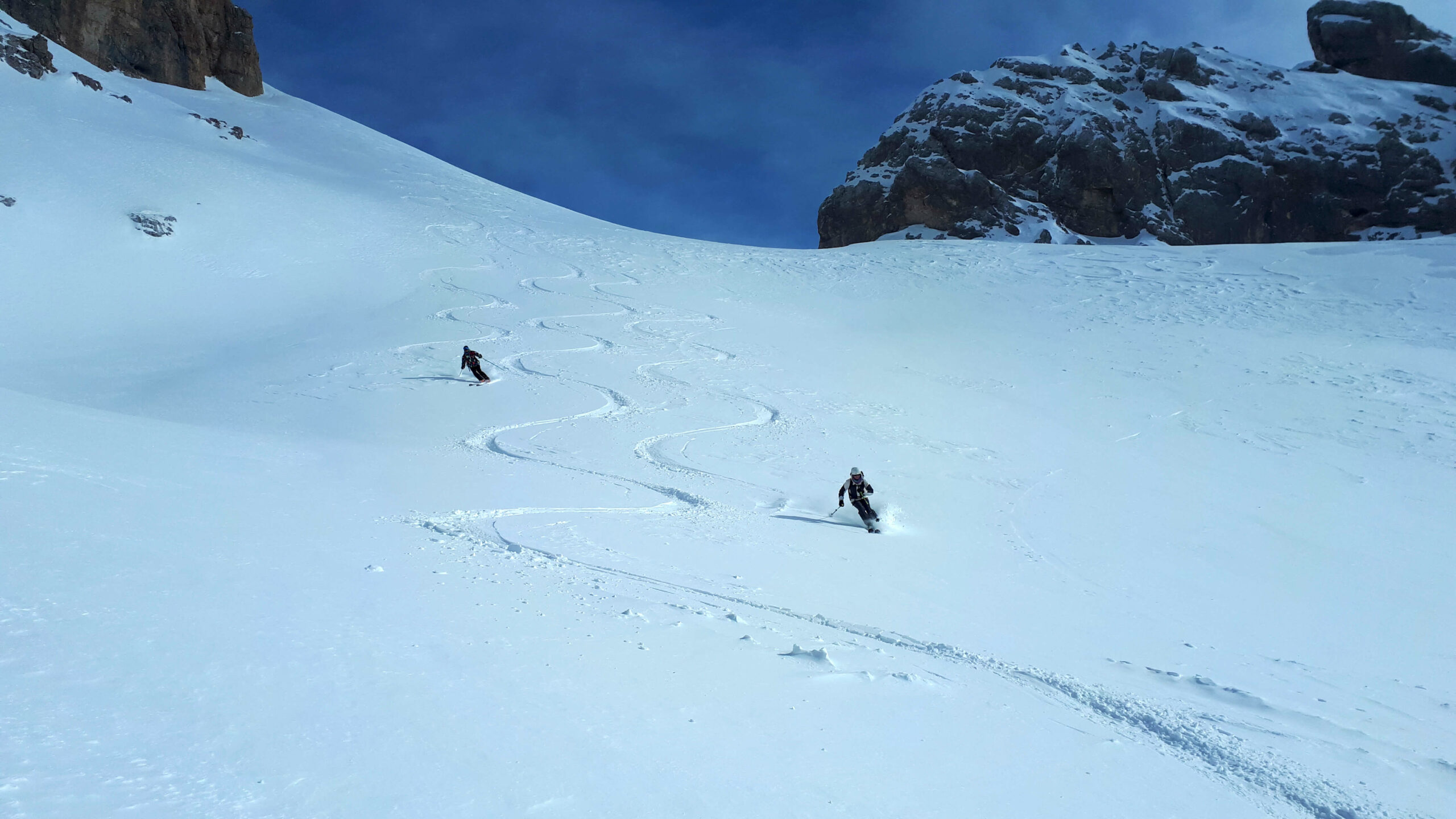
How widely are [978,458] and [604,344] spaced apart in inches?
368

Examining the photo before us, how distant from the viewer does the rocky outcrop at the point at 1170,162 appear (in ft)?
217

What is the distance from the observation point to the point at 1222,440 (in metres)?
12.8

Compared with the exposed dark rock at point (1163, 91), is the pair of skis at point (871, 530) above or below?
below

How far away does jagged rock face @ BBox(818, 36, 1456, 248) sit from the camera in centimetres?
6606

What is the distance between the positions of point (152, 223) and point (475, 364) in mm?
15836

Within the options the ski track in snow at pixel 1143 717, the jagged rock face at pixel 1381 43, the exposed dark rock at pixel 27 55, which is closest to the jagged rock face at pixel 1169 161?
the jagged rock face at pixel 1381 43

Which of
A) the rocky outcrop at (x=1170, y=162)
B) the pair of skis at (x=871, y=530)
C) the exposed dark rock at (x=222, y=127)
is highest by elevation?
the rocky outcrop at (x=1170, y=162)

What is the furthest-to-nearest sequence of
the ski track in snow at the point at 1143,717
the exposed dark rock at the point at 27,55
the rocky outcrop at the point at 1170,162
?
the rocky outcrop at the point at 1170,162 → the exposed dark rock at the point at 27,55 → the ski track in snow at the point at 1143,717

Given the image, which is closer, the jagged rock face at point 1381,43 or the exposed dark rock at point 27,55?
the exposed dark rock at point 27,55

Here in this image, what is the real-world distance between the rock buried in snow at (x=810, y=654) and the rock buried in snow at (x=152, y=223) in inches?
1014

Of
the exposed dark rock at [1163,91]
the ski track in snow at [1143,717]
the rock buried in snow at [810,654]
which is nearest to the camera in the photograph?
the ski track in snow at [1143,717]

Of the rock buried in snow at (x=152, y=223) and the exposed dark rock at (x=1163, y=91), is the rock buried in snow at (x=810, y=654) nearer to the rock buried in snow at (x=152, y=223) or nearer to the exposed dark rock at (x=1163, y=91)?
the rock buried in snow at (x=152, y=223)

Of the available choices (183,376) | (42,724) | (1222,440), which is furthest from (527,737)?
(183,376)

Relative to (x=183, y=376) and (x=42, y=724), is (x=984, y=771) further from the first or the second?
(x=183, y=376)
